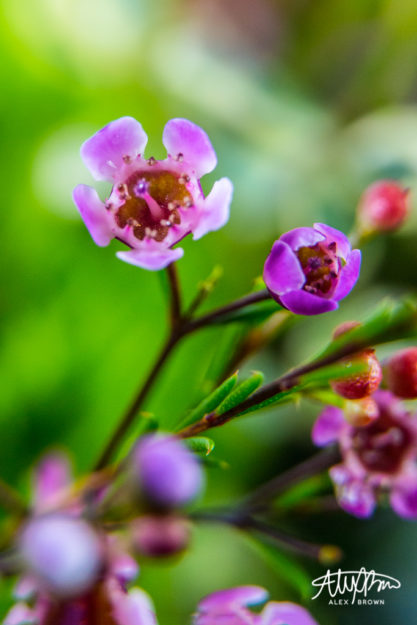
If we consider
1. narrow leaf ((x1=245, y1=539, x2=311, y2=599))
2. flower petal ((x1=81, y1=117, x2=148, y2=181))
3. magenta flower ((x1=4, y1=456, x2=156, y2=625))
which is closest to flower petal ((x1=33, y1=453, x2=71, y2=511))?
magenta flower ((x1=4, y1=456, x2=156, y2=625))

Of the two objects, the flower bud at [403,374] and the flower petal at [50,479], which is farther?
the flower petal at [50,479]

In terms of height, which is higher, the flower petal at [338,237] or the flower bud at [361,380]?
the flower petal at [338,237]

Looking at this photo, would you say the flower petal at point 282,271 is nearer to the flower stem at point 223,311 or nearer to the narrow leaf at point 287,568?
the flower stem at point 223,311

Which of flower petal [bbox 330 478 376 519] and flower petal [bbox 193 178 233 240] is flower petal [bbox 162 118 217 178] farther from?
flower petal [bbox 330 478 376 519]

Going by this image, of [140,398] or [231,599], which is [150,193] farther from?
[231,599]

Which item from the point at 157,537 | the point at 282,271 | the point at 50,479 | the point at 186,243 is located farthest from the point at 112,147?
the point at 186,243

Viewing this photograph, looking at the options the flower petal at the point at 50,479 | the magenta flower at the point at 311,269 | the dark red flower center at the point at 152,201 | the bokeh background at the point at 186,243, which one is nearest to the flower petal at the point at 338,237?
the magenta flower at the point at 311,269
